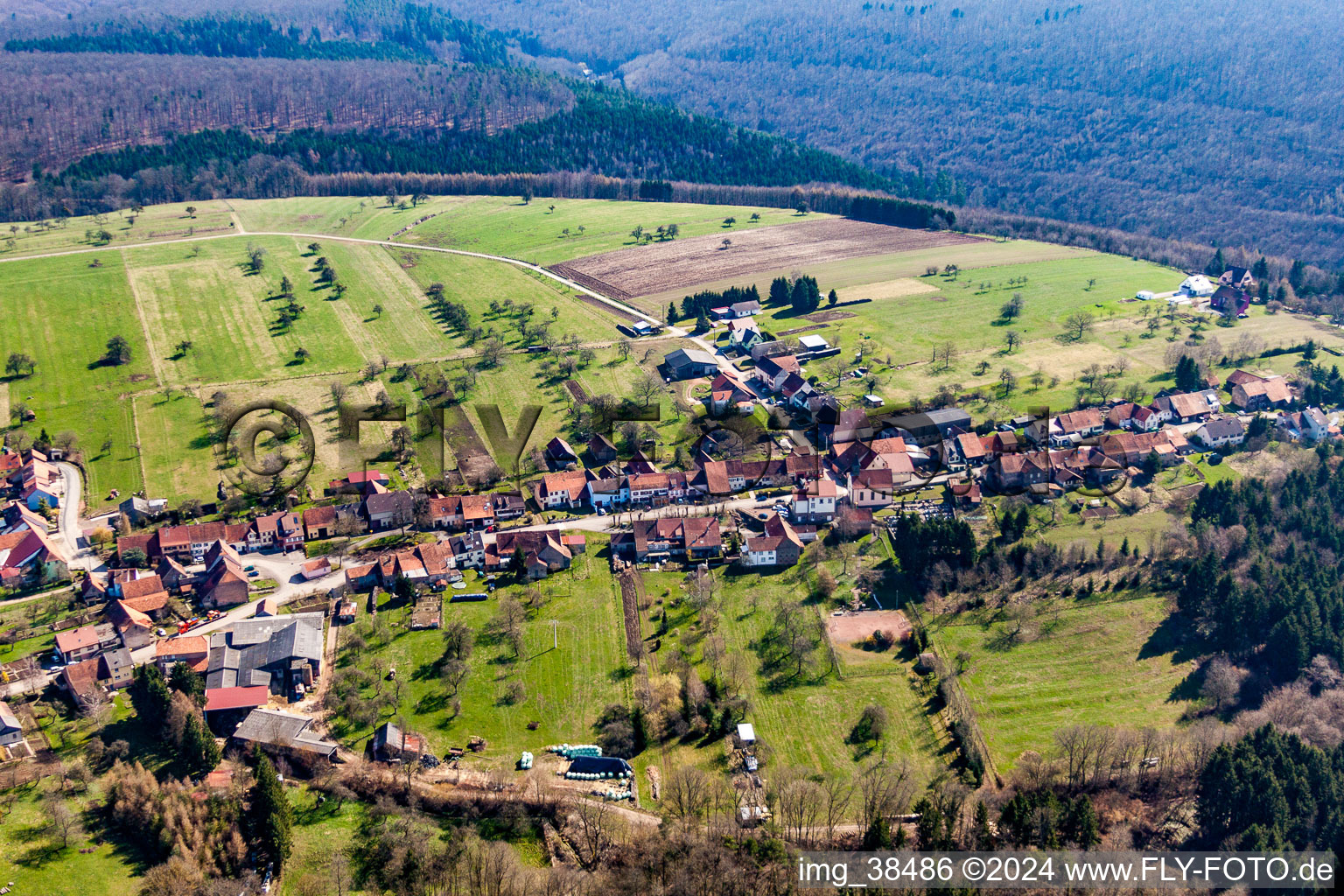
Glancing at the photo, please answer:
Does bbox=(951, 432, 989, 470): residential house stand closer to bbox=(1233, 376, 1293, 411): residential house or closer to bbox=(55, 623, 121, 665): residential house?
bbox=(1233, 376, 1293, 411): residential house

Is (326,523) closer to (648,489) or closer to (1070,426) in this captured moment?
(648,489)

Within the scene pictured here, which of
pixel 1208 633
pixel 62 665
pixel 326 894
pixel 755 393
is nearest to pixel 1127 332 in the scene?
pixel 755 393

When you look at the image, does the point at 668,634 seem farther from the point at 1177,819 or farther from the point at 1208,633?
the point at 1208,633

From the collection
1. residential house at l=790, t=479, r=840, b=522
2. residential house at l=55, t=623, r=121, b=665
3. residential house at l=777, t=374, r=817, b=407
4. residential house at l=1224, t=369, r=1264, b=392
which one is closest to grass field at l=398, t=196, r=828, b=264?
residential house at l=777, t=374, r=817, b=407

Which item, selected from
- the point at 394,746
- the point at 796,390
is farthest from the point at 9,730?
the point at 796,390

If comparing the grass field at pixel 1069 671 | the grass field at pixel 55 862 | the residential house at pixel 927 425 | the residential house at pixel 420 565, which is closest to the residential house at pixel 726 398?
the residential house at pixel 927 425

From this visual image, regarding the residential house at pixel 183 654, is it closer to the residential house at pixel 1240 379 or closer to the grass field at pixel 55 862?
the grass field at pixel 55 862
